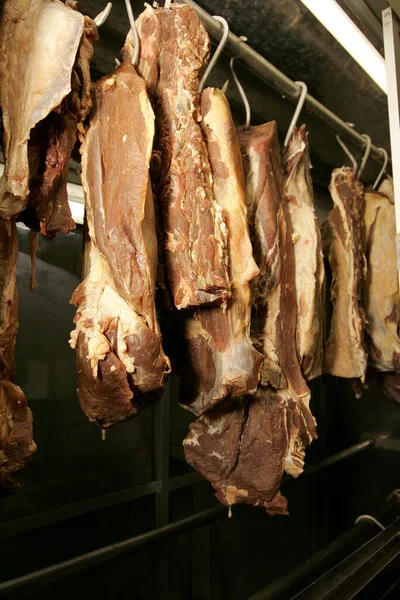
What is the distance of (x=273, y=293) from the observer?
145 centimetres

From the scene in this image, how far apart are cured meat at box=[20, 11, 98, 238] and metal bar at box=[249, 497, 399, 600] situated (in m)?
1.62

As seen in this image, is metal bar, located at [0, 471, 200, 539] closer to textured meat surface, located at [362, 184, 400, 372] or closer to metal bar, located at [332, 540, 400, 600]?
metal bar, located at [332, 540, 400, 600]

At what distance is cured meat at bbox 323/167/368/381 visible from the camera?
1.92m

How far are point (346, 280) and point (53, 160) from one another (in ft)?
4.51

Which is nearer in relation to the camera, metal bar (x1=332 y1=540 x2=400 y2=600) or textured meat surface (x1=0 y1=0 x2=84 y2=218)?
textured meat surface (x1=0 y1=0 x2=84 y2=218)

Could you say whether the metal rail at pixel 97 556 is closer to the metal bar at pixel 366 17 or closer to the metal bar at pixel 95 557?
the metal bar at pixel 95 557

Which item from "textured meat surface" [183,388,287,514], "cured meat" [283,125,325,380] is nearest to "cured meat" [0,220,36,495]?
"textured meat surface" [183,388,287,514]

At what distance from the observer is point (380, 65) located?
1.65 meters

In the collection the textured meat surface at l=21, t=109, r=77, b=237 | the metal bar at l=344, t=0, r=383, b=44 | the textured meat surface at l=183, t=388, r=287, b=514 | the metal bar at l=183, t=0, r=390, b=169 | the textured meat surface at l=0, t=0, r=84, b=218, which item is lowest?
the textured meat surface at l=183, t=388, r=287, b=514

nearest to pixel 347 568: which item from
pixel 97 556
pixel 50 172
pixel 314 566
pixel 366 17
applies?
pixel 314 566

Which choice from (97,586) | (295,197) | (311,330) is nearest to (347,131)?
(295,197)

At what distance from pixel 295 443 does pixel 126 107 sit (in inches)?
43.8

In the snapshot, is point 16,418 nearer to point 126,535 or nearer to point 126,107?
point 126,107

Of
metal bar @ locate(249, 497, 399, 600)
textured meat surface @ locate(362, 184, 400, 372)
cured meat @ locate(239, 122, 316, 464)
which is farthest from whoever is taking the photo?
textured meat surface @ locate(362, 184, 400, 372)
